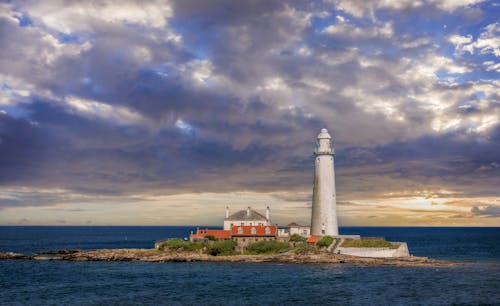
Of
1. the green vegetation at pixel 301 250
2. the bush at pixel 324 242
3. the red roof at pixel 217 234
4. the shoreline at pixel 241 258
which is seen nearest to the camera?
the shoreline at pixel 241 258

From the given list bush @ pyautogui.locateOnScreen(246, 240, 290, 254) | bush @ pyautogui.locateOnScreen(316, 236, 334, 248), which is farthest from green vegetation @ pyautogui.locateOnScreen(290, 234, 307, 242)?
bush @ pyautogui.locateOnScreen(316, 236, 334, 248)

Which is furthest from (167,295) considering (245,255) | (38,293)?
(245,255)

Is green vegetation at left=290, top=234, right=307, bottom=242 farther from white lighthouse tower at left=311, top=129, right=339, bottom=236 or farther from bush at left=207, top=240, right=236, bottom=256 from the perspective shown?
bush at left=207, top=240, right=236, bottom=256

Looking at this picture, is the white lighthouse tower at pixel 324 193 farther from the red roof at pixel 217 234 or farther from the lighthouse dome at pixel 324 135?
the red roof at pixel 217 234

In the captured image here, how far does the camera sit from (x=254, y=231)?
8094cm

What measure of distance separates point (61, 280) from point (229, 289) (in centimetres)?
2198

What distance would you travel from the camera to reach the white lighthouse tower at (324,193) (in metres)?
76.7

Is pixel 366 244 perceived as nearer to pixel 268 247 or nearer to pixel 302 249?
pixel 302 249

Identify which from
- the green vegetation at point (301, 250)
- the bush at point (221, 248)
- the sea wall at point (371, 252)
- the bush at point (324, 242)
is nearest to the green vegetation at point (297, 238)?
the green vegetation at point (301, 250)

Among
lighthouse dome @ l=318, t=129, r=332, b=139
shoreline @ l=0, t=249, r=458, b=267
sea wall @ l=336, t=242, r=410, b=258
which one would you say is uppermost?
lighthouse dome @ l=318, t=129, r=332, b=139

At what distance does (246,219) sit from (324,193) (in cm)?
1609

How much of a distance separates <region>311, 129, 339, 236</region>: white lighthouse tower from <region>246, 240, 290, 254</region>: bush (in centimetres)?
543

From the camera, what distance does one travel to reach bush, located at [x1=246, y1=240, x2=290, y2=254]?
252 ft

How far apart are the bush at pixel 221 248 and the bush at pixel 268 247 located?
276cm
